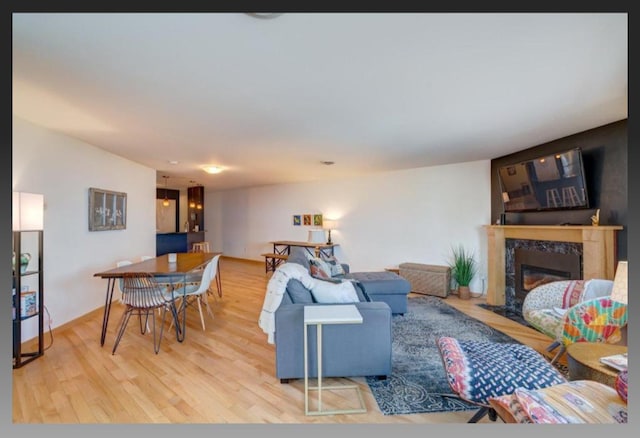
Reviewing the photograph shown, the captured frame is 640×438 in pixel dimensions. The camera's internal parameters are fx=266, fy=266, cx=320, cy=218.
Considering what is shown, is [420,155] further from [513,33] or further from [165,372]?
[165,372]

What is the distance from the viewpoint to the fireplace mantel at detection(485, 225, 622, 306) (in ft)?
8.77

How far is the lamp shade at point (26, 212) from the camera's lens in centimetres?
213

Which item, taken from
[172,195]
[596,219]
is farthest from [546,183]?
[172,195]

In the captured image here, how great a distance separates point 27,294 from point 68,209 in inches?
42.1

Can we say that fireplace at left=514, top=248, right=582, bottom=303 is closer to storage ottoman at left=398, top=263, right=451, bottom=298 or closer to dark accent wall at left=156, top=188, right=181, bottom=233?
storage ottoman at left=398, top=263, right=451, bottom=298

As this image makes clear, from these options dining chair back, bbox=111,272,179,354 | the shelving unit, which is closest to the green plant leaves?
dining chair back, bbox=111,272,179,354

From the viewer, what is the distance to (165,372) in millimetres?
2170

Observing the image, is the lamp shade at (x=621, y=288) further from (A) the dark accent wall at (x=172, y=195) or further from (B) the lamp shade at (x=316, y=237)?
(A) the dark accent wall at (x=172, y=195)

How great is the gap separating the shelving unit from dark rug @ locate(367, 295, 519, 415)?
294cm

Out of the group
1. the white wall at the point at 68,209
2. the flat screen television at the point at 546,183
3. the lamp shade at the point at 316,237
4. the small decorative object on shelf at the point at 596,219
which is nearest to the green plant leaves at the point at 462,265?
the flat screen television at the point at 546,183

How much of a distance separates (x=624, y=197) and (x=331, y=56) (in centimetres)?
310

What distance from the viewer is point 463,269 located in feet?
13.9

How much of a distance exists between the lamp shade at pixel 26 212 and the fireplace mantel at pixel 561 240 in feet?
17.1

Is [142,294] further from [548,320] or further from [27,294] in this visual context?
[548,320]
